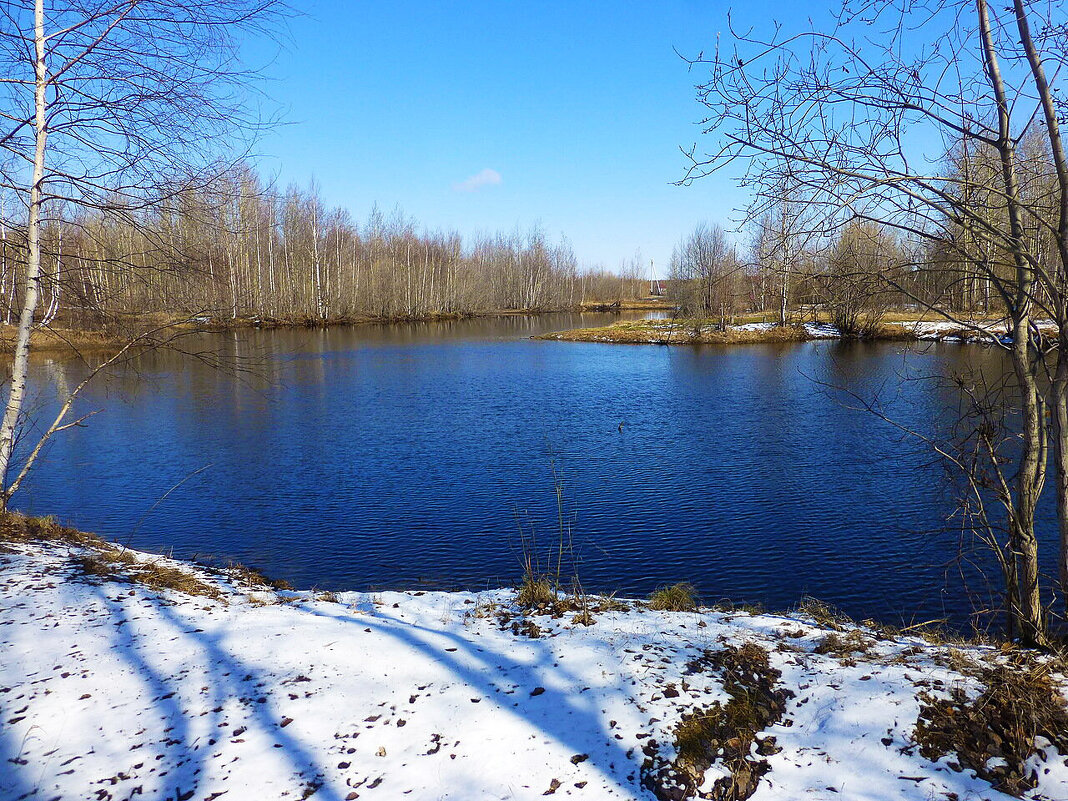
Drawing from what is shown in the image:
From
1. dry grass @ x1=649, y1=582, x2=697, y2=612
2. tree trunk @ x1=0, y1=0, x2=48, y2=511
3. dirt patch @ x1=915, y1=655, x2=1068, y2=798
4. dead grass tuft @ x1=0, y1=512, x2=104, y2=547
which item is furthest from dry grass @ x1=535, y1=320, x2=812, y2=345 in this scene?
dirt patch @ x1=915, y1=655, x2=1068, y2=798

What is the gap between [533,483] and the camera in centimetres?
1307

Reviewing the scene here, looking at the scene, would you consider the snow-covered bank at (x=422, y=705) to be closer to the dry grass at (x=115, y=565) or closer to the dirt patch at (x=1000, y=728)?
the dirt patch at (x=1000, y=728)

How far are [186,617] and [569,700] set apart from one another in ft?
10.3

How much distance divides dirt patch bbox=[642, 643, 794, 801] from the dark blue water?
3226 mm

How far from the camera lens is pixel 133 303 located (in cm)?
754

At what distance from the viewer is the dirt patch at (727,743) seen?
322cm

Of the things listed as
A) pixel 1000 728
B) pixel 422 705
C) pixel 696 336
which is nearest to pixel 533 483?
pixel 422 705

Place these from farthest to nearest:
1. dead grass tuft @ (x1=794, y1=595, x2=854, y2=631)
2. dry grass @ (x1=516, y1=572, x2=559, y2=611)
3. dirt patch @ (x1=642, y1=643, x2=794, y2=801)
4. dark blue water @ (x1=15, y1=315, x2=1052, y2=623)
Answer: dark blue water @ (x1=15, y1=315, x2=1052, y2=623) < dry grass @ (x1=516, y1=572, x2=559, y2=611) < dead grass tuft @ (x1=794, y1=595, x2=854, y2=631) < dirt patch @ (x1=642, y1=643, x2=794, y2=801)

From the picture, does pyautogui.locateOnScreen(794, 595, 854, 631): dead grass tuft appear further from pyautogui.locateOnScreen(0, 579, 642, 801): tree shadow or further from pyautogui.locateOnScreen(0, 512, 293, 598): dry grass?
pyautogui.locateOnScreen(0, 512, 293, 598): dry grass

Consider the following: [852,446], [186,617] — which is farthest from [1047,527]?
[186,617]

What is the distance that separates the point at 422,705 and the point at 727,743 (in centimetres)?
164

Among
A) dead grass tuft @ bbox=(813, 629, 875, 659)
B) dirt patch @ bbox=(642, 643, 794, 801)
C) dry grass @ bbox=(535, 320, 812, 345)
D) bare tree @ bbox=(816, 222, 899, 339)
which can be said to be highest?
bare tree @ bbox=(816, 222, 899, 339)

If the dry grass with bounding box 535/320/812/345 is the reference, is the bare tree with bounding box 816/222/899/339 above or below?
above

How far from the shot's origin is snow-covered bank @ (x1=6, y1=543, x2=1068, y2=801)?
3227 millimetres
